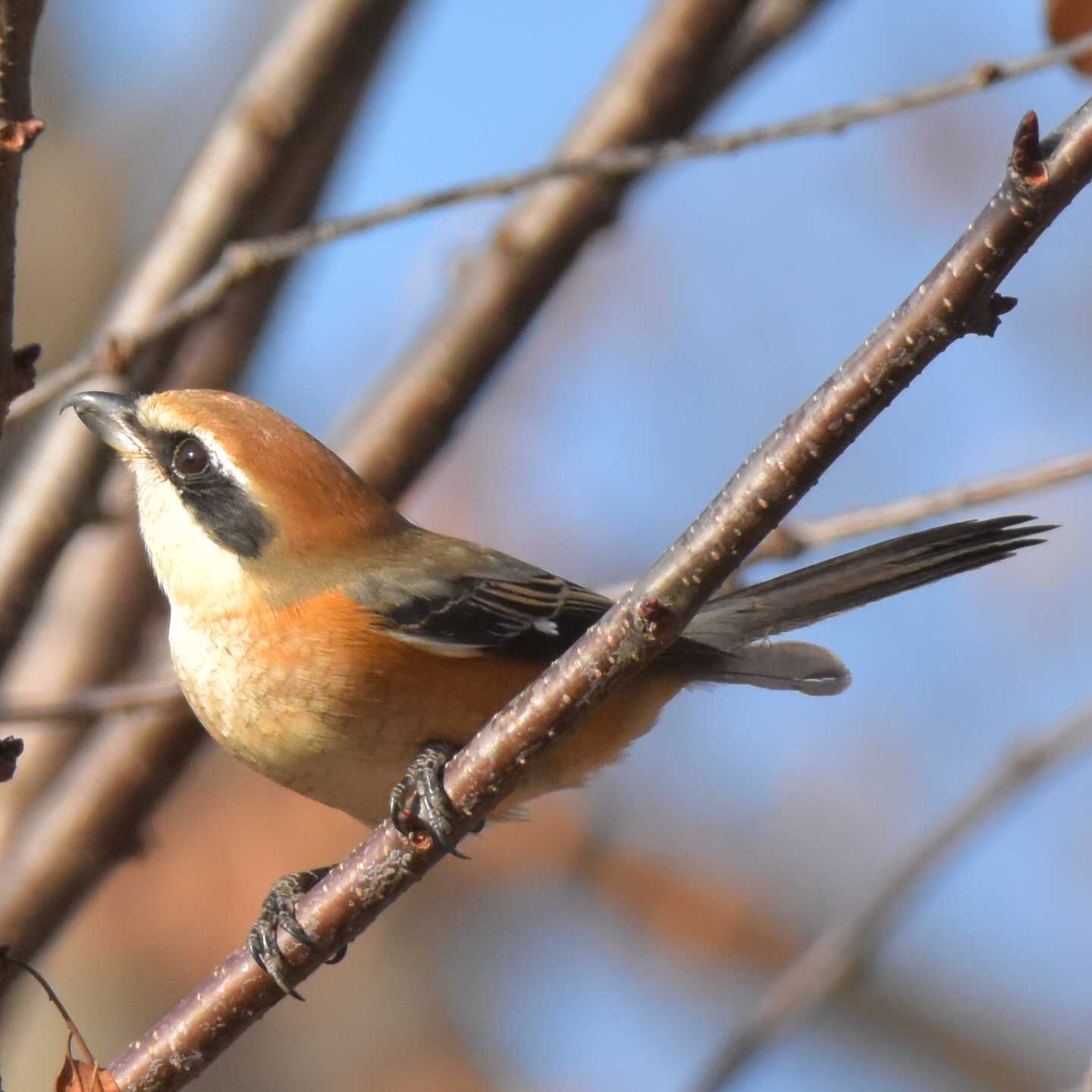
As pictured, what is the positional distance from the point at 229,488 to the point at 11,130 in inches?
64.2

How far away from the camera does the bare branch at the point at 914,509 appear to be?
3.15 m

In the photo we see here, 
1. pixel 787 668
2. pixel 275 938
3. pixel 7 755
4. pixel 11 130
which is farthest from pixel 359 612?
pixel 11 130

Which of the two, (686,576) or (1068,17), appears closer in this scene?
(686,576)

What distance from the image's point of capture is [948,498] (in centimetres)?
335

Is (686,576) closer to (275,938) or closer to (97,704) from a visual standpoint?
(275,938)

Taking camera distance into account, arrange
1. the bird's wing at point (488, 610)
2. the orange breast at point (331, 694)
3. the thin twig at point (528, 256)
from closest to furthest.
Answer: the orange breast at point (331, 694) → the bird's wing at point (488, 610) → the thin twig at point (528, 256)

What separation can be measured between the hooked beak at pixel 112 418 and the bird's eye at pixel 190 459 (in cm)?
8

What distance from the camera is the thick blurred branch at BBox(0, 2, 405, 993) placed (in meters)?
3.86

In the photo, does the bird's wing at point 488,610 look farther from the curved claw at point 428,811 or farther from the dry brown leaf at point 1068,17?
the dry brown leaf at point 1068,17

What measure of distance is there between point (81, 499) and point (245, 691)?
2.33ft

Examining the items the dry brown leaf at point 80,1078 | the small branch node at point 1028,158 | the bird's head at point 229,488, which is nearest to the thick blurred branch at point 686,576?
the small branch node at point 1028,158

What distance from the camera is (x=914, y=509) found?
340cm

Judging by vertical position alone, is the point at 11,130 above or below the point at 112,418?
below

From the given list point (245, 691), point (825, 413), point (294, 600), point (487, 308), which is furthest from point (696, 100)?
point (825, 413)
